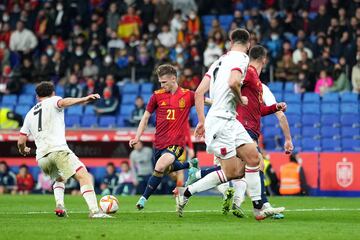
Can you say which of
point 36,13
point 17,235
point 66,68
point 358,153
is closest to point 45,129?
point 17,235

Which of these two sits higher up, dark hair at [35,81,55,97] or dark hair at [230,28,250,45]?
dark hair at [230,28,250,45]

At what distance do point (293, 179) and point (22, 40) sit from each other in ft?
38.9

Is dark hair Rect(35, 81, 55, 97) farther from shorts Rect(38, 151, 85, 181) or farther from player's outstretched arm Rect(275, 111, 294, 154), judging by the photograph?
player's outstretched arm Rect(275, 111, 294, 154)

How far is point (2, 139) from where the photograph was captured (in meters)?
27.6

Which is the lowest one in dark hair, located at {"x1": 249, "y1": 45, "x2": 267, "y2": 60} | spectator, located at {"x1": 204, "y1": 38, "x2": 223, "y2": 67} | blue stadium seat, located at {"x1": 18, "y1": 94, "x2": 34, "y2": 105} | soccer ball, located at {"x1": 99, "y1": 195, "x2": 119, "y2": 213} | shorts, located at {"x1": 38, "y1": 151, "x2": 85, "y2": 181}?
soccer ball, located at {"x1": 99, "y1": 195, "x2": 119, "y2": 213}

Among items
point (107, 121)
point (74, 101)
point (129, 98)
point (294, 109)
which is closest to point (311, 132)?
point (294, 109)

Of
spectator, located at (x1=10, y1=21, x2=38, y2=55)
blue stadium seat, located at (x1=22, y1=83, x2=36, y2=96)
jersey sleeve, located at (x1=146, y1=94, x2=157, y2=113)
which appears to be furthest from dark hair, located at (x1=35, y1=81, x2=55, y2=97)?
spectator, located at (x1=10, y1=21, x2=38, y2=55)

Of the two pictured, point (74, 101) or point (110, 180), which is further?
point (110, 180)

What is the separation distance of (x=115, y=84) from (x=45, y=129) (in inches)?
615

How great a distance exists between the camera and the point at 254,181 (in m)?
13.6

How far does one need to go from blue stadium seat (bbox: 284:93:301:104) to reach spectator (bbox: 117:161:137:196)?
493cm

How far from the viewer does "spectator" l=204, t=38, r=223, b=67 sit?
29.6 meters

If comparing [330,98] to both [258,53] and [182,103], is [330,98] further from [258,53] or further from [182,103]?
[258,53]

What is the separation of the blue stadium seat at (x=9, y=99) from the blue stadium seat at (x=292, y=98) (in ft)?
27.7
